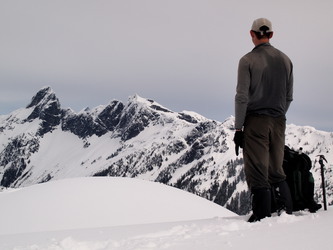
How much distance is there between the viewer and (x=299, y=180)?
21.5 feet

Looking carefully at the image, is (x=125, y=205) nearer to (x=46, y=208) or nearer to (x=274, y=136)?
(x=46, y=208)

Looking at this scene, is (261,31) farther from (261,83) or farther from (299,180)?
(299,180)

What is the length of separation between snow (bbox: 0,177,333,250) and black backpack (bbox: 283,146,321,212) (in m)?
0.25

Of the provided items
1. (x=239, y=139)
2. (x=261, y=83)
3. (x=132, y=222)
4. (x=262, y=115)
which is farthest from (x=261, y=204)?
(x=132, y=222)

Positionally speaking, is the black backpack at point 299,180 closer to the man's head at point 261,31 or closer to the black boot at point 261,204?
the black boot at point 261,204

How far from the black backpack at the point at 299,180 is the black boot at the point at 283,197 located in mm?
433

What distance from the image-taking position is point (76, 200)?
35.0 ft

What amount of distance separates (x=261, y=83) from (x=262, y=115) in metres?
0.53

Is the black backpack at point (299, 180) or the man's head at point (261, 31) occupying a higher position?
the man's head at point (261, 31)

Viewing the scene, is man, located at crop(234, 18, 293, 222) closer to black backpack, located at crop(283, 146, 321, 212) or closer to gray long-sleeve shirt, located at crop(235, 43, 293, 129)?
gray long-sleeve shirt, located at crop(235, 43, 293, 129)

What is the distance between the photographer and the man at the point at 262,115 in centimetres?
582

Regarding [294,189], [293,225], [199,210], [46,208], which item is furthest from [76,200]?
[293,225]

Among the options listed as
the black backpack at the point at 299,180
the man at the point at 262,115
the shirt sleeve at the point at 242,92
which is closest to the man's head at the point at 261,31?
the man at the point at 262,115

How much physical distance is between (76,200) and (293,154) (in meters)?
6.61
